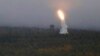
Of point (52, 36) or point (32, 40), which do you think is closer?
point (32, 40)

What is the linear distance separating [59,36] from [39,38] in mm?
3586

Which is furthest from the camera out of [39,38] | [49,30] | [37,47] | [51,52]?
[49,30]

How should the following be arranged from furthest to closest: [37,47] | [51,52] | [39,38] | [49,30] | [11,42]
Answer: [49,30] < [39,38] < [11,42] < [37,47] < [51,52]

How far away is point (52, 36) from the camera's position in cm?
6219

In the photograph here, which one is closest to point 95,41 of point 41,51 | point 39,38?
point 39,38

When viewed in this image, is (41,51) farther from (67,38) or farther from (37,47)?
(67,38)

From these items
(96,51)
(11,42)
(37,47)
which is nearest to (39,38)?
(11,42)

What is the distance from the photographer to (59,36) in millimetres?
59062

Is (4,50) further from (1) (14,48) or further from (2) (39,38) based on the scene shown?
(2) (39,38)

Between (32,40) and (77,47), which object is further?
(32,40)

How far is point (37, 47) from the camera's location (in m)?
51.2

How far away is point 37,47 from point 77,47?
16.6 ft

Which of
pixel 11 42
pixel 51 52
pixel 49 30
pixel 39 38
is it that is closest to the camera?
pixel 51 52

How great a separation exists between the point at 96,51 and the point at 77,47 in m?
3.07
